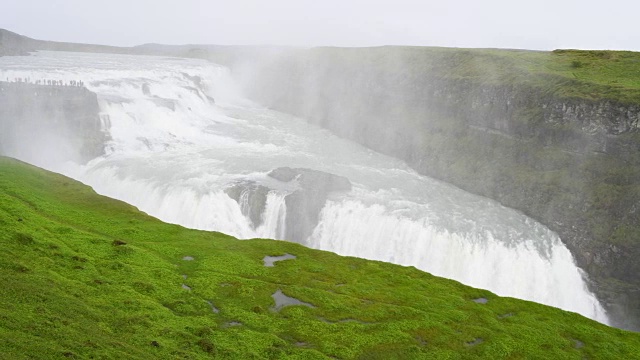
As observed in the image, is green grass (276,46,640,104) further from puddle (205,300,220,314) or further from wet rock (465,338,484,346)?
puddle (205,300,220,314)

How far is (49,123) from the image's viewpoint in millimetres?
61281

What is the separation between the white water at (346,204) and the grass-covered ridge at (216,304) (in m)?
17.0

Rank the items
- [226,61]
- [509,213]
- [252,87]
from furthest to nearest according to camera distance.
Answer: [226,61] < [252,87] < [509,213]

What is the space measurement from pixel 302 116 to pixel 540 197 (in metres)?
56.9

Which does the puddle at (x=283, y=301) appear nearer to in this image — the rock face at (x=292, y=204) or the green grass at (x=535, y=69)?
the rock face at (x=292, y=204)

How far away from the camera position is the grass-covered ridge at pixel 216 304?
17578 mm

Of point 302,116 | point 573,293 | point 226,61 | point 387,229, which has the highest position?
point 226,61

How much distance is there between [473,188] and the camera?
2589 inches

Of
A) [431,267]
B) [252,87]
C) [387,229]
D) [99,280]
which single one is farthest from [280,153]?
[252,87]

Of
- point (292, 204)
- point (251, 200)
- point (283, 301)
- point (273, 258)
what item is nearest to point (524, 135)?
point (292, 204)

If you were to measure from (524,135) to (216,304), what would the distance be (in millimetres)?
54638

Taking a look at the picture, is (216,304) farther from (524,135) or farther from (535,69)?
(535,69)

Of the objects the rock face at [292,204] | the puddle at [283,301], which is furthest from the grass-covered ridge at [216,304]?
the rock face at [292,204]

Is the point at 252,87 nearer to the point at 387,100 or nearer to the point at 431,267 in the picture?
the point at 387,100
